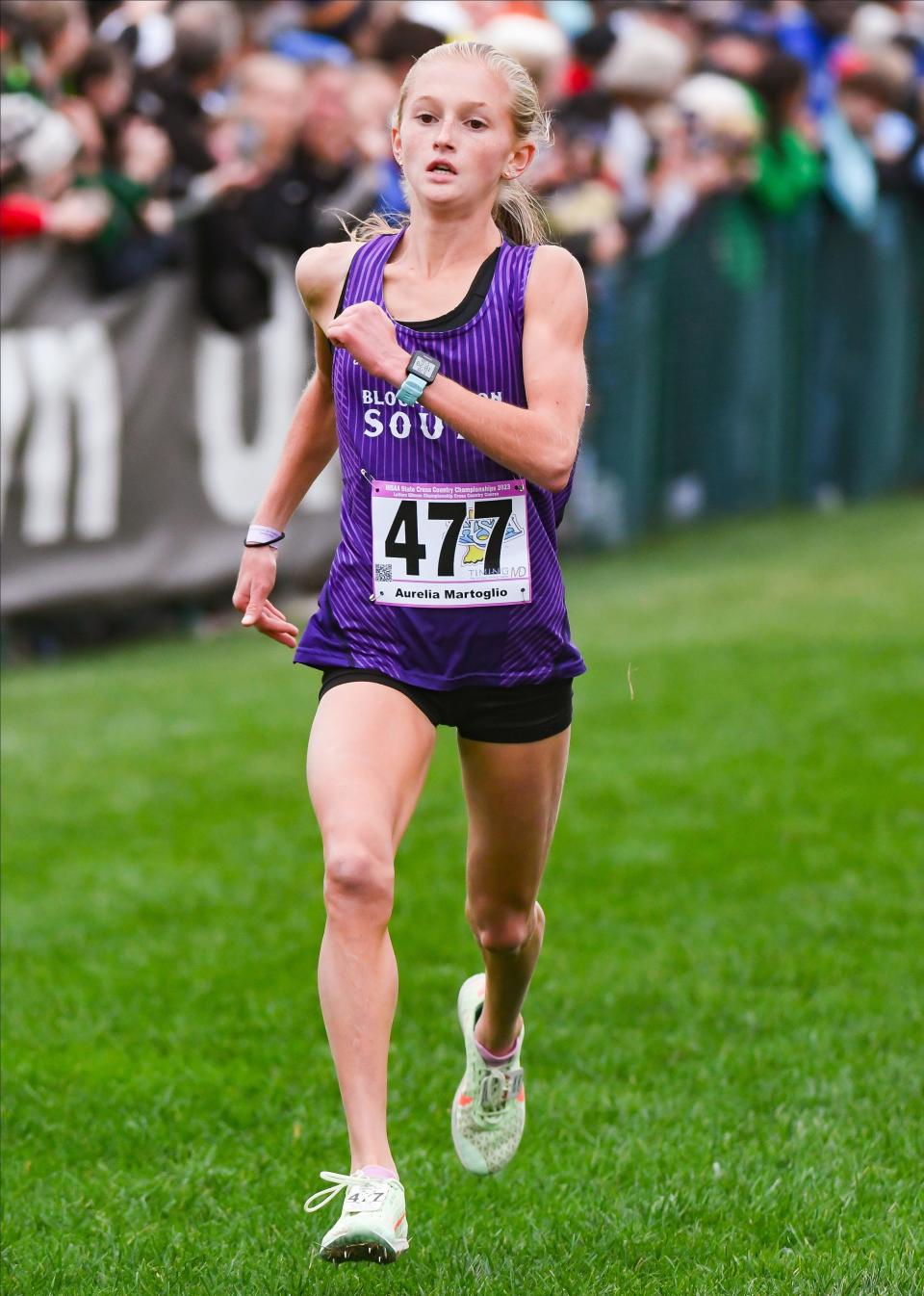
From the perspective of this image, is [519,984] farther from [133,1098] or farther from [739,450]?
[739,450]

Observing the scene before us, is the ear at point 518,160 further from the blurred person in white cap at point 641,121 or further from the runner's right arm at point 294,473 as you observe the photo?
the blurred person in white cap at point 641,121

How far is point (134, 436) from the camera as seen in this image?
1077cm

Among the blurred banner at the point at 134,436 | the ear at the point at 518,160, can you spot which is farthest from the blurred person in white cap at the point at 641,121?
the ear at the point at 518,160

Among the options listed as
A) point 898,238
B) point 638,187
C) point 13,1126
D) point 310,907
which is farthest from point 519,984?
point 898,238

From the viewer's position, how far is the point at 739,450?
53.8 ft

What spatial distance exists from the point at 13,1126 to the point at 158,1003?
0.90 m

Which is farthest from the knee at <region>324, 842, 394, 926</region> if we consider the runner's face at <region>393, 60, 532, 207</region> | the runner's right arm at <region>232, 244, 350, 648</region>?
the runner's face at <region>393, 60, 532, 207</region>

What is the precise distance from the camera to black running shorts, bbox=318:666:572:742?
420 centimetres

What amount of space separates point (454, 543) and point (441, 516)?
0.19 ft

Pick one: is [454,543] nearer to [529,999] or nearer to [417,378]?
[417,378]

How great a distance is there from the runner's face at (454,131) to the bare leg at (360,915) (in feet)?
3.51

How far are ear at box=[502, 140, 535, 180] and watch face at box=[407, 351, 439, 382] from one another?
0.56 m

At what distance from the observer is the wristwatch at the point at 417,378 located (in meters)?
3.84

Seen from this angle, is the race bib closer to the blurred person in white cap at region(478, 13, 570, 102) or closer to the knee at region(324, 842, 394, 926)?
the knee at region(324, 842, 394, 926)
